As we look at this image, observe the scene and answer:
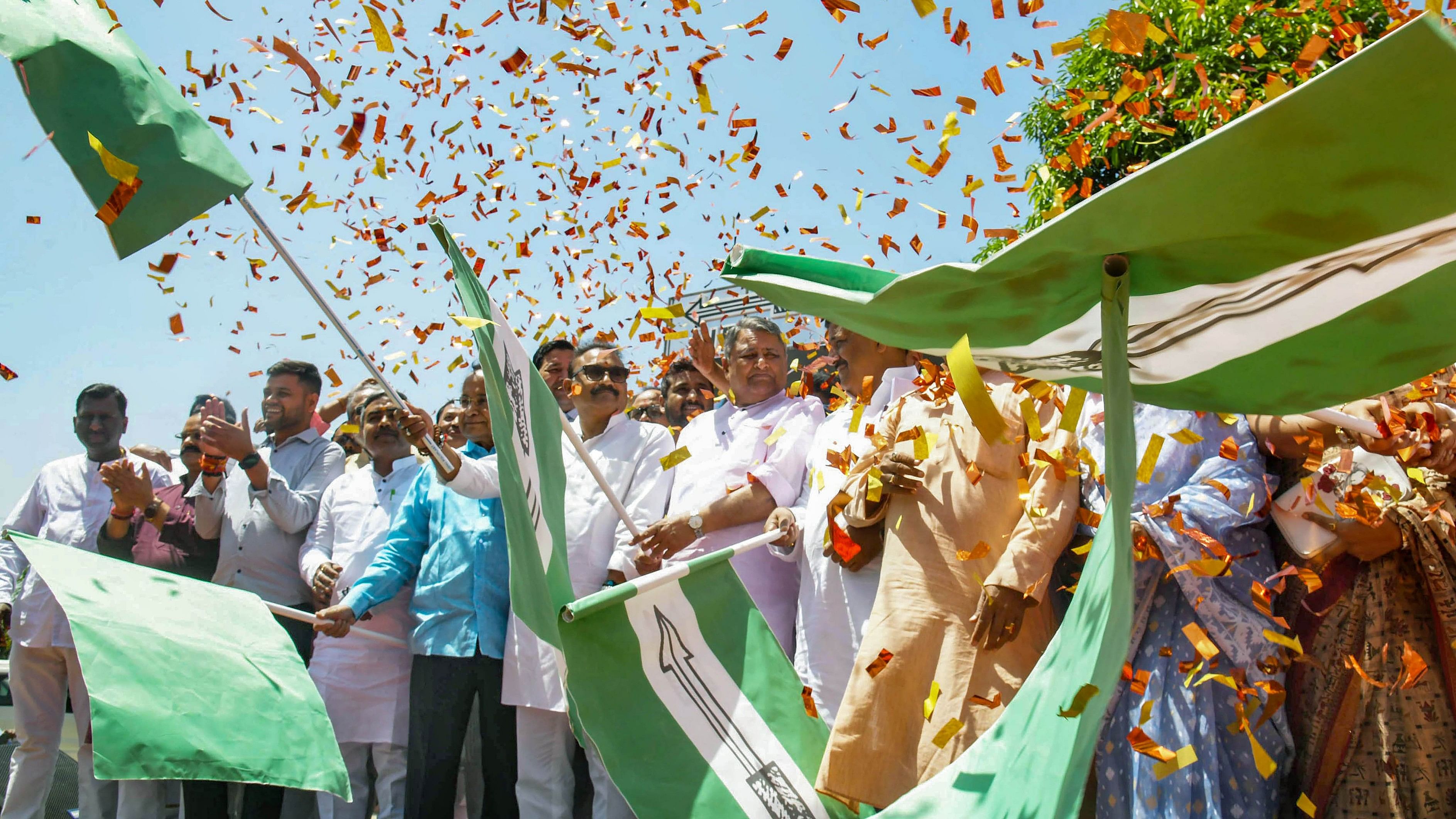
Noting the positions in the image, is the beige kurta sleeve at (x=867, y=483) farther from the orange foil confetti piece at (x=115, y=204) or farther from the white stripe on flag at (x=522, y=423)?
the orange foil confetti piece at (x=115, y=204)

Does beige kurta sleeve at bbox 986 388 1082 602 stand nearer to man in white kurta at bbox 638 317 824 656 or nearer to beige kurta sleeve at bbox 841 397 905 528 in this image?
beige kurta sleeve at bbox 841 397 905 528

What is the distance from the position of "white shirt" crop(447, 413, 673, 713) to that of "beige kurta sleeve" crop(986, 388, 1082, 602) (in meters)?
1.72

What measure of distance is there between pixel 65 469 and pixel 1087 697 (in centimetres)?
636

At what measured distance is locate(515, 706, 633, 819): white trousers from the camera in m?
4.47

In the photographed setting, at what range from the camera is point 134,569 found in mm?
3178

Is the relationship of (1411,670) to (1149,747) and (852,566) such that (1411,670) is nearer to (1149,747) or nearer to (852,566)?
(1149,747)

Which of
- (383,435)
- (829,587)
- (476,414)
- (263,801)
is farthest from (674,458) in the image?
(263,801)

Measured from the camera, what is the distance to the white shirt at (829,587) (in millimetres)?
3729

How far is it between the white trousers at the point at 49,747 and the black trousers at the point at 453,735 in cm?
169

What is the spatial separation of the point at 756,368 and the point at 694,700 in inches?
97.3

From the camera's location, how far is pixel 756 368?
5031mm

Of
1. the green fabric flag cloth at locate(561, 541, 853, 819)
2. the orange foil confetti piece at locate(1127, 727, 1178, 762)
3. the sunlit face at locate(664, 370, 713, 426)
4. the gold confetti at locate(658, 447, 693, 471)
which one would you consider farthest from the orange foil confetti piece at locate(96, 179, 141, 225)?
the sunlit face at locate(664, 370, 713, 426)

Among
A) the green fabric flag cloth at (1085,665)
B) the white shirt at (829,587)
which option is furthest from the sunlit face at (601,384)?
the green fabric flag cloth at (1085,665)

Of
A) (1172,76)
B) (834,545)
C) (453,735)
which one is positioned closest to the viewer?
(834,545)
